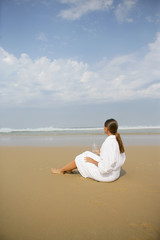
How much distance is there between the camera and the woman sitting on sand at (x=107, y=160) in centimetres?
393

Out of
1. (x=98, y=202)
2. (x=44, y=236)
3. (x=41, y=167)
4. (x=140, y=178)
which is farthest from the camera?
(x=41, y=167)

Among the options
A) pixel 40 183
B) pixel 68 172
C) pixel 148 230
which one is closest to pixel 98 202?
pixel 148 230

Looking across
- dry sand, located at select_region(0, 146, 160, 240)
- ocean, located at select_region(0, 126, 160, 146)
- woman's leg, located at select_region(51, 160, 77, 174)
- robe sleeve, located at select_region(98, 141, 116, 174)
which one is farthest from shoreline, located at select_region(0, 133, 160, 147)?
robe sleeve, located at select_region(98, 141, 116, 174)

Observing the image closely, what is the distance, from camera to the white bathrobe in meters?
3.93

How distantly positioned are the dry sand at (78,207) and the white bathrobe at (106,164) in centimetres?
15

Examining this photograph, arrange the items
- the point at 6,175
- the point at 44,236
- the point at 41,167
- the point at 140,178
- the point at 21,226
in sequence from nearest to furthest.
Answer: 1. the point at 44,236
2. the point at 21,226
3. the point at 140,178
4. the point at 6,175
5. the point at 41,167

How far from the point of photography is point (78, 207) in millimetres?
3014

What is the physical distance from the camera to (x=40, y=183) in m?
4.21

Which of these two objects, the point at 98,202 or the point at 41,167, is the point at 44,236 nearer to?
the point at 98,202

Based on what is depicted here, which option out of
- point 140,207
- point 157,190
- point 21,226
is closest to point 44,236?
point 21,226

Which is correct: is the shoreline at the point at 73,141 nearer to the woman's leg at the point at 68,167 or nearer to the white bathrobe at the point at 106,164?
the woman's leg at the point at 68,167

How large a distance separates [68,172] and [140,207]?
7.49ft

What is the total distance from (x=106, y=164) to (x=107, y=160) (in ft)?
0.28

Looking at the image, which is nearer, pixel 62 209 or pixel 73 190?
pixel 62 209
